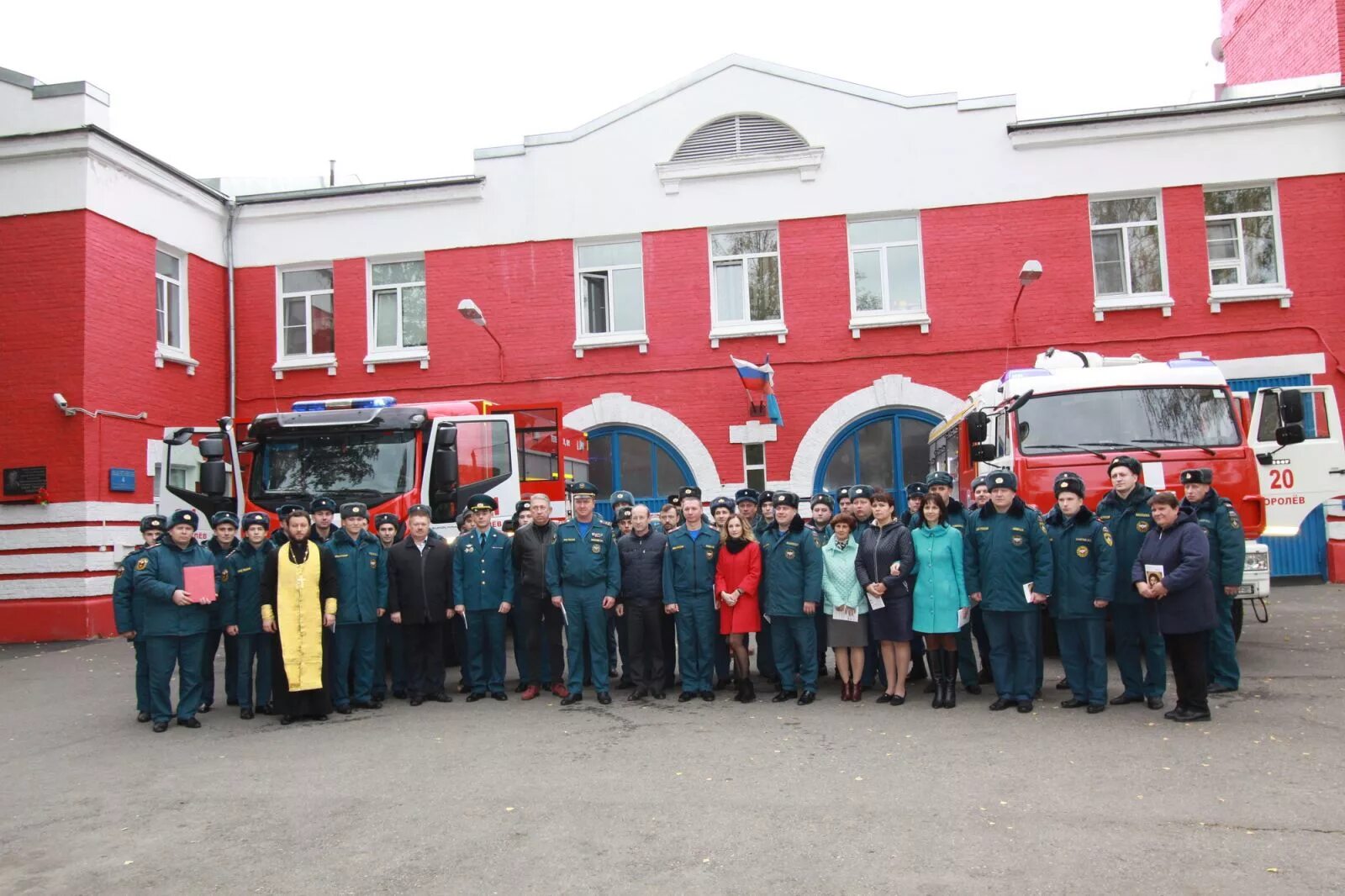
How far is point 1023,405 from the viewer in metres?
10.7

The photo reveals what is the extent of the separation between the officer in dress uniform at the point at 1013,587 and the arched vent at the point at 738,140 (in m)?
10.4

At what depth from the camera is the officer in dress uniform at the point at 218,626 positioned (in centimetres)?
921

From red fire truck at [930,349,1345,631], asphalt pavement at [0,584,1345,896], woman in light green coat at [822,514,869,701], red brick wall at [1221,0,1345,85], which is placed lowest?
asphalt pavement at [0,584,1345,896]

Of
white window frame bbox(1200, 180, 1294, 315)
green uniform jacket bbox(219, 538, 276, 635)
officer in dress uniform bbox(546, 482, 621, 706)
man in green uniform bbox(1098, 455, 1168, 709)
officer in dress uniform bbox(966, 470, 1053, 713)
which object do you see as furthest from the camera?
white window frame bbox(1200, 180, 1294, 315)

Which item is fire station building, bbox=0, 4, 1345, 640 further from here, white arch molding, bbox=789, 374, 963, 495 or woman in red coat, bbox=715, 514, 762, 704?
woman in red coat, bbox=715, 514, 762, 704

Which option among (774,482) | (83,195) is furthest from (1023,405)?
(83,195)

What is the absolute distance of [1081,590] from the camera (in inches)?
326

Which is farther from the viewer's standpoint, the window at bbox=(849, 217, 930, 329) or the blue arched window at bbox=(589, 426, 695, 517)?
the blue arched window at bbox=(589, 426, 695, 517)

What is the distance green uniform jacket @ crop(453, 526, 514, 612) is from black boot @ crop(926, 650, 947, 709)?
3716 mm

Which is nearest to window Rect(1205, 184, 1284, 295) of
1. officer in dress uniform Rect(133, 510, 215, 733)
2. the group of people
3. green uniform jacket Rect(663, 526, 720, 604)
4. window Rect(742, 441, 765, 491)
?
window Rect(742, 441, 765, 491)

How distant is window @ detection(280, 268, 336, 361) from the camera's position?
18.7 metres

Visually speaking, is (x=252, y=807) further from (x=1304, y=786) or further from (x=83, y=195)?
(x=83, y=195)

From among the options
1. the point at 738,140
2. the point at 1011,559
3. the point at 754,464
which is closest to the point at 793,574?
the point at 1011,559

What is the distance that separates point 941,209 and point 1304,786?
1254 centimetres
